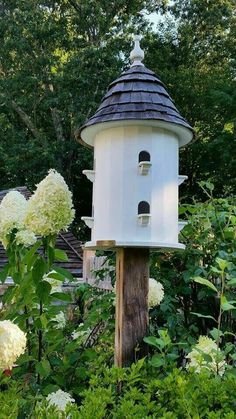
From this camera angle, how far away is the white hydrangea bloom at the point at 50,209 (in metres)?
1.69

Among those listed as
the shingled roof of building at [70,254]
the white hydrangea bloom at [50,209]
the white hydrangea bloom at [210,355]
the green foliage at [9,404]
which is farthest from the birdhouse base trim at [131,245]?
the shingled roof of building at [70,254]

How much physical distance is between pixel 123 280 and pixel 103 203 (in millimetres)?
347

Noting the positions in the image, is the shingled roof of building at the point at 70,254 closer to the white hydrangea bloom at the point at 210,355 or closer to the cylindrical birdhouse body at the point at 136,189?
the cylindrical birdhouse body at the point at 136,189

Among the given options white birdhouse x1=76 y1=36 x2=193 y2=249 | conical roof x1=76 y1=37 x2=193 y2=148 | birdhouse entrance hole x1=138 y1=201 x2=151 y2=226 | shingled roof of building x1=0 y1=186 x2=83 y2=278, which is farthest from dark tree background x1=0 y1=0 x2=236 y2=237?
birdhouse entrance hole x1=138 y1=201 x2=151 y2=226

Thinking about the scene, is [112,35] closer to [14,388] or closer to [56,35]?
[56,35]

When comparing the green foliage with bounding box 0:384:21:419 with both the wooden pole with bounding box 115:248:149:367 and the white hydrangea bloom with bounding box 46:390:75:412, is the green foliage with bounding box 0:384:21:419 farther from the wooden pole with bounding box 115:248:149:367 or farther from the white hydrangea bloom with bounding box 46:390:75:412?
the wooden pole with bounding box 115:248:149:367

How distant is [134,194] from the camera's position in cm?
202

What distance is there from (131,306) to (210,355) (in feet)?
1.37

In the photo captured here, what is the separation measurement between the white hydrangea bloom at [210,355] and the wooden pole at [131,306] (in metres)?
0.31

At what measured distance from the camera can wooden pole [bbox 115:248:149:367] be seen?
199cm

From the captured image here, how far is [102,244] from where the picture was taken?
6.61 ft

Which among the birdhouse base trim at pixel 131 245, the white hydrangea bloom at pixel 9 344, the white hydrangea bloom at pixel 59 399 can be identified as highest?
the birdhouse base trim at pixel 131 245

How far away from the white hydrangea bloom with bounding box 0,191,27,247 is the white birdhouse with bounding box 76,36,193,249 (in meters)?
0.37

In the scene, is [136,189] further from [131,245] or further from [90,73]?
[90,73]
